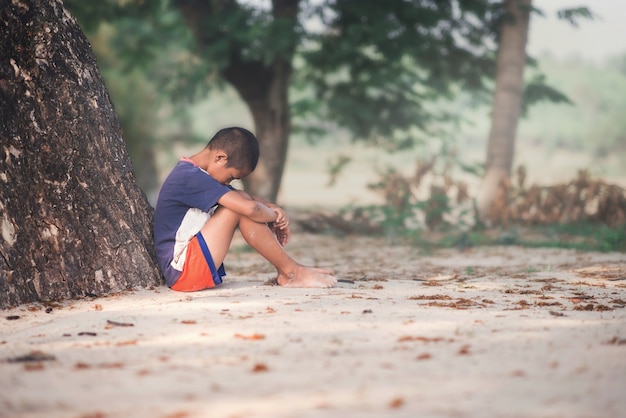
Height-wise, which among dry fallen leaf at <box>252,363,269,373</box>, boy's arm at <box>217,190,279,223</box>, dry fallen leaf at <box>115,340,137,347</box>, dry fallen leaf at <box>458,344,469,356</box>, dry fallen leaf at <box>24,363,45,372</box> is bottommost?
dry fallen leaf at <box>24,363,45,372</box>

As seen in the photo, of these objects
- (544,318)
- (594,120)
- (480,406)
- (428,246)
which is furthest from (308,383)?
(594,120)

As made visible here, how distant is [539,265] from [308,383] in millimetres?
5032

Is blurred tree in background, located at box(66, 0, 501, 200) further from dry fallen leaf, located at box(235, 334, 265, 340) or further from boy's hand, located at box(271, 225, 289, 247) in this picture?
dry fallen leaf, located at box(235, 334, 265, 340)

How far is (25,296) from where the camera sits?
4.40 m

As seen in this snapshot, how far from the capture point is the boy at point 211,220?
191 inches

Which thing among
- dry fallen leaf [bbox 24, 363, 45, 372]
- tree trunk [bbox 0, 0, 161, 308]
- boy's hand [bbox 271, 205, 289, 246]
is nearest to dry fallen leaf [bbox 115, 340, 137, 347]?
dry fallen leaf [bbox 24, 363, 45, 372]

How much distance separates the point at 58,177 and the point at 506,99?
→ 9.03 metres

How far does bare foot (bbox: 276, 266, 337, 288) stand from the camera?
5051 mm

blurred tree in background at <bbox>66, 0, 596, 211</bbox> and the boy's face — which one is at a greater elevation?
blurred tree in background at <bbox>66, 0, 596, 211</bbox>

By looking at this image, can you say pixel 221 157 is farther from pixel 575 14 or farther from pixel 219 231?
pixel 575 14

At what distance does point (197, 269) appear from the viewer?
16.0 ft

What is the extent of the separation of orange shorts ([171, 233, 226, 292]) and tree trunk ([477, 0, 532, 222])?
778cm

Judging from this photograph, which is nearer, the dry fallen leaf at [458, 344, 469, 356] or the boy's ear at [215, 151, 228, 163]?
the dry fallen leaf at [458, 344, 469, 356]

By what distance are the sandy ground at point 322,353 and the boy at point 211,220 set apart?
0.21 metres
